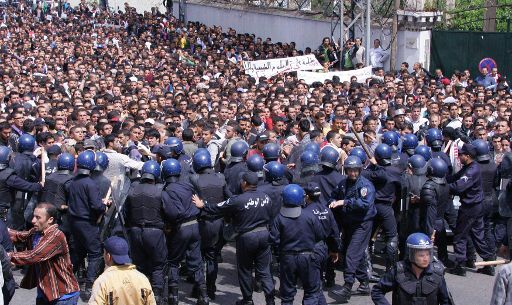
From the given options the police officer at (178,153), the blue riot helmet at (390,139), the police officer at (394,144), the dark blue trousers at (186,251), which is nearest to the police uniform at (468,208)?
the police officer at (394,144)

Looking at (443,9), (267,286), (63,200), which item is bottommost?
(267,286)

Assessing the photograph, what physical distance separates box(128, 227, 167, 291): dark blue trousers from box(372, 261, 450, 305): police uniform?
3.64 metres

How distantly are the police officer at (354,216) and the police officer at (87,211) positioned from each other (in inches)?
107

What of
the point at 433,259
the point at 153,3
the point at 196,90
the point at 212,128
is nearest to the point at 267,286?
the point at 433,259

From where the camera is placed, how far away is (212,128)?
1470 centimetres

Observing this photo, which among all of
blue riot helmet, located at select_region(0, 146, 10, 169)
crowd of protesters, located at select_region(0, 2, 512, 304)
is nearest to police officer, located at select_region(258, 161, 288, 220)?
crowd of protesters, located at select_region(0, 2, 512, 304)

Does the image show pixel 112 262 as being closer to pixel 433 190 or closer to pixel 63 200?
pixel 63 200

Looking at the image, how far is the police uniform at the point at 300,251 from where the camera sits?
10227mm

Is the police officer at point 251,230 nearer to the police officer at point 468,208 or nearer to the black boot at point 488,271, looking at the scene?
the police officer at point 468,208

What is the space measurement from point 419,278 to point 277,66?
628 inches

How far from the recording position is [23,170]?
41.4 feet

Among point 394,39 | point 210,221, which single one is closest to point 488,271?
point 210,221

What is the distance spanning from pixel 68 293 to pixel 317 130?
585cm

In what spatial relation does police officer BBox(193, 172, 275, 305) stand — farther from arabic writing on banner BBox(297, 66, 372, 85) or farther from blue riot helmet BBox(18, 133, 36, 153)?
arabic writing on banner BBox(297, 66, 372, 85)
